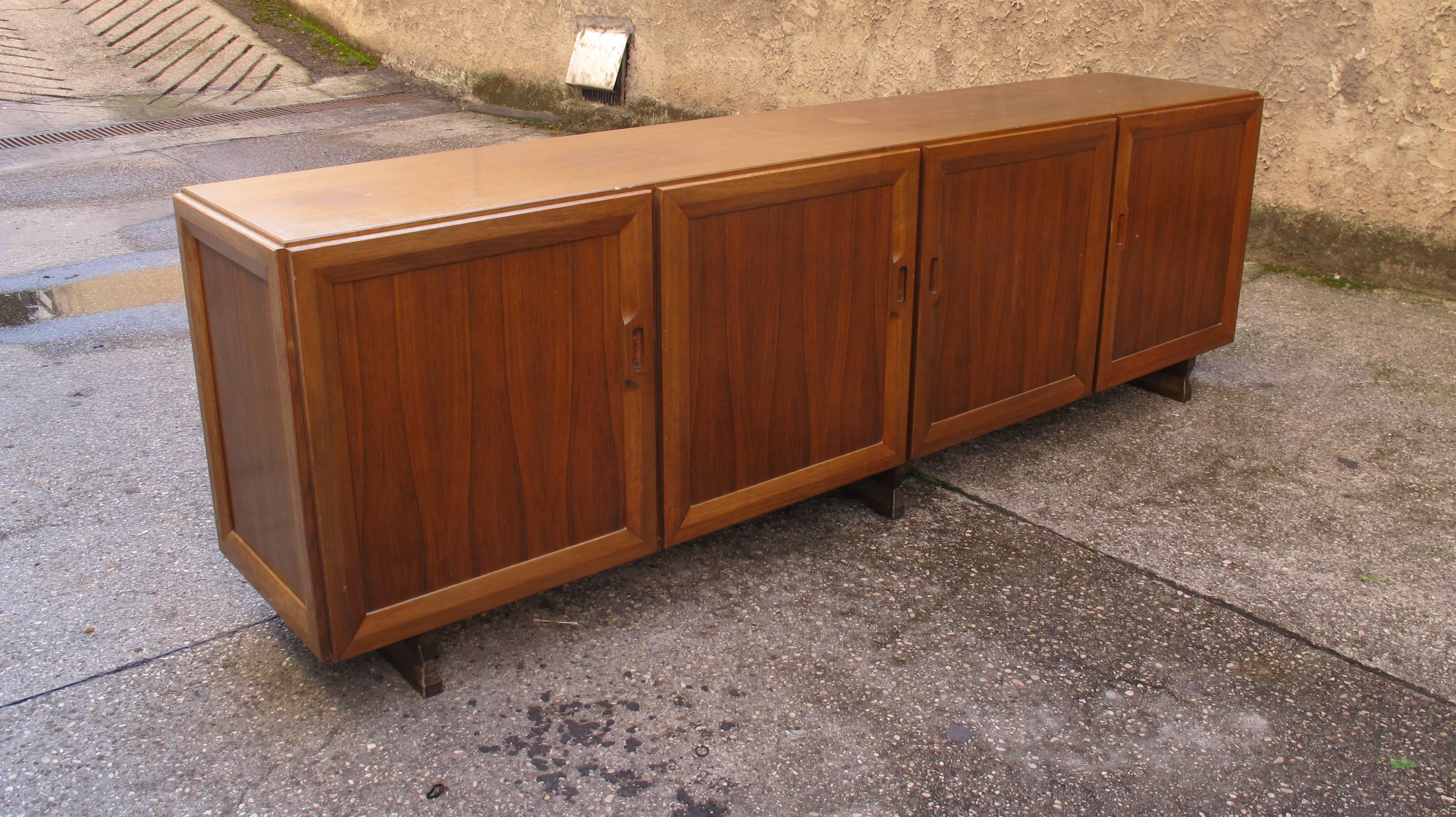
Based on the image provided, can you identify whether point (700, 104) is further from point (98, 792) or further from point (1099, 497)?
point (98, 792)

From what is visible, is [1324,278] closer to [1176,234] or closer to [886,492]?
[1176,234]

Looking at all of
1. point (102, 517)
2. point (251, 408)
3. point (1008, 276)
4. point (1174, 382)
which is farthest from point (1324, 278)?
point (102, 517)

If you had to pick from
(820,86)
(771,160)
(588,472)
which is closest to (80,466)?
(588,472)

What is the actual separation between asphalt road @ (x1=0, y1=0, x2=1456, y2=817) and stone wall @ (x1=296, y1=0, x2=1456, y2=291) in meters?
1.21

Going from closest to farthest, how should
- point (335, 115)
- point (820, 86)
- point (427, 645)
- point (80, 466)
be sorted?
point (427, 645)
point (80, 466)
point (820, 86)
point (335, 115)

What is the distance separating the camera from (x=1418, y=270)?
14.7 ft

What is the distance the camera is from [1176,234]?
3.36 meters

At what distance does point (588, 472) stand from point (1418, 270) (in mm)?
3677

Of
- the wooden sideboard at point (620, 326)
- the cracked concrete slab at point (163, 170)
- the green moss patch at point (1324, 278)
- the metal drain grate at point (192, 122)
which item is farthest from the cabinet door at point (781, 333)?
the metal drain grate at point (192, 122)

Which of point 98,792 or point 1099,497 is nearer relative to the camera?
point 98,792

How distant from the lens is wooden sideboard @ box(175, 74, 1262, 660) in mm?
2000

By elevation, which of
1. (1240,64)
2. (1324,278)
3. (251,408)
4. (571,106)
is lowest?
(1324,278)

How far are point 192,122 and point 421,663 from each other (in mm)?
6420

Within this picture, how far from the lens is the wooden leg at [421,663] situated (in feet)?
7.27
